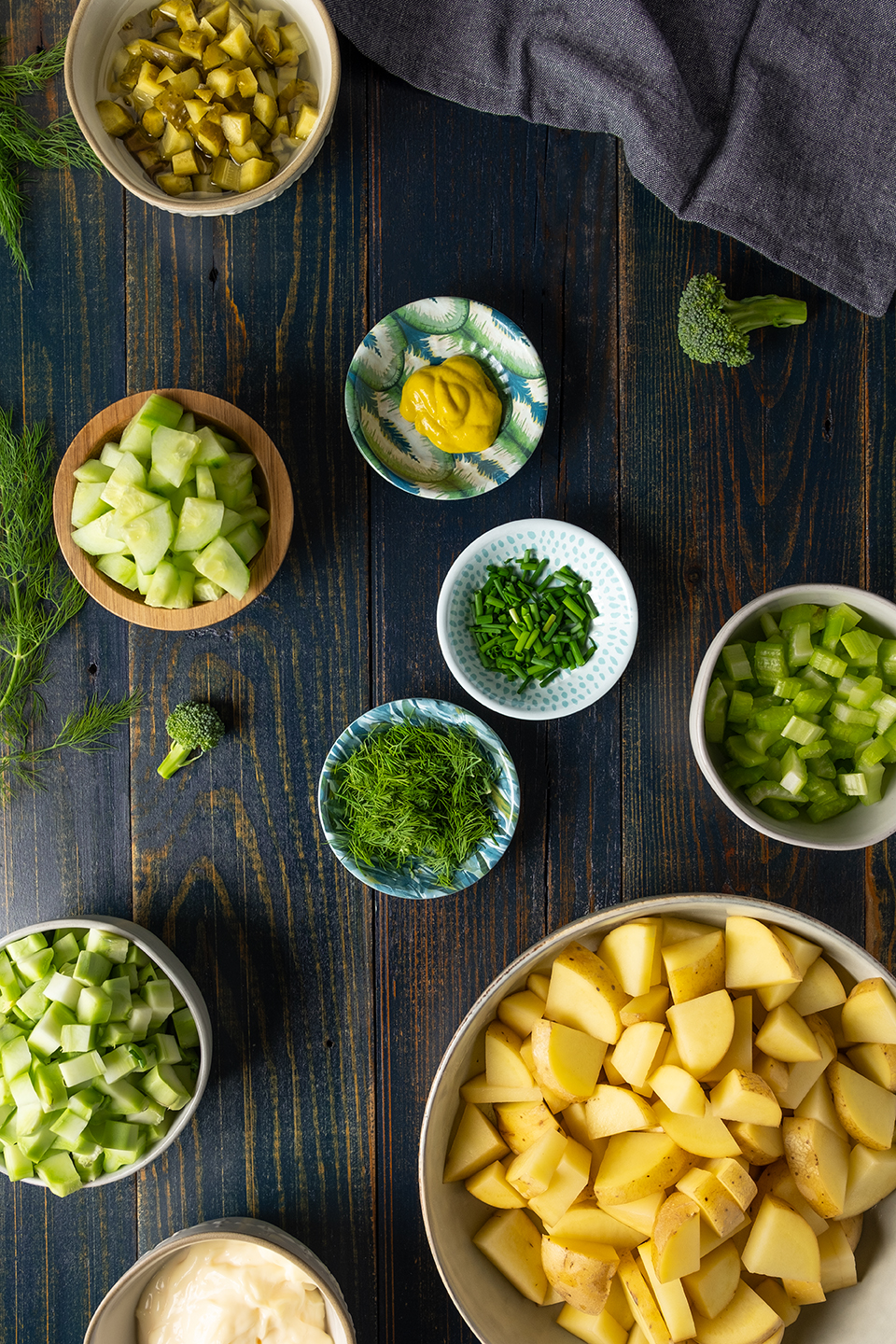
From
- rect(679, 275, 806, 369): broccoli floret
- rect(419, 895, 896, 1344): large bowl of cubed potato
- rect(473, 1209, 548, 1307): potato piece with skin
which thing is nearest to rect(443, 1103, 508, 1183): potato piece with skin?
rect(419, 895, 896, 1344): large bowl of cubed potato

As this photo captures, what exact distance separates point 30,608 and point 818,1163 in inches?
73.5

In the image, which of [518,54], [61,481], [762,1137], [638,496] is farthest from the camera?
[638,496]

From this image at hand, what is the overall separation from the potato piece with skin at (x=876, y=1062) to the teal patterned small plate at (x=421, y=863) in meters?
0.77

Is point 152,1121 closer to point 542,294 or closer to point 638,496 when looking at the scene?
point 638,496

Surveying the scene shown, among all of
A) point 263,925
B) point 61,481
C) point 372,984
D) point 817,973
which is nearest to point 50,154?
point 61,481

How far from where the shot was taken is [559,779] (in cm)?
188

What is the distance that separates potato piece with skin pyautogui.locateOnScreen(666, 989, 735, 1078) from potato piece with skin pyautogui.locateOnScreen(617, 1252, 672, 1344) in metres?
0.39

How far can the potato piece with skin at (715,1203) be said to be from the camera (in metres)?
1.51

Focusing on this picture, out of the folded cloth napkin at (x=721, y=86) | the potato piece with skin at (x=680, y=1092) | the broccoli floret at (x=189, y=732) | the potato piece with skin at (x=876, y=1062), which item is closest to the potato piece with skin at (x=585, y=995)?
the potato piece with skin at (x=680, y=1092)

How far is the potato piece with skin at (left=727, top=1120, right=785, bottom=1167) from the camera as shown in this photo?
5.10 ft

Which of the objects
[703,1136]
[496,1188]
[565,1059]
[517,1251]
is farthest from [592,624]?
[517,1251]

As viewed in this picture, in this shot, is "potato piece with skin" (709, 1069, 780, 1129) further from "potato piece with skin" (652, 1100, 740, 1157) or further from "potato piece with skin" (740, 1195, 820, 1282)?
"potato piece with skin" (740, 1195, 820, 1282)

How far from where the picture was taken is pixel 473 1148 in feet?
5.49

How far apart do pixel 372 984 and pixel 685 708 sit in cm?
90
